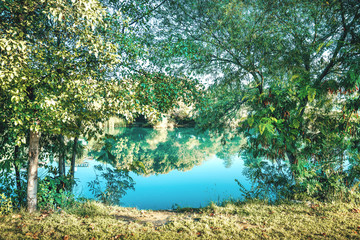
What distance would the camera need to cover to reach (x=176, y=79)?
5.55 m

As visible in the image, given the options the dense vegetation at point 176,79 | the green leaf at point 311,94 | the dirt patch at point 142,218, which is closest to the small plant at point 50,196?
the dense vegetation at point 176,79

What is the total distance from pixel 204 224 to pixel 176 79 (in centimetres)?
342

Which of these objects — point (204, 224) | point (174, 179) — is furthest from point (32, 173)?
point (174, 179)

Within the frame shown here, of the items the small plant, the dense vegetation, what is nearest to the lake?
the small plant

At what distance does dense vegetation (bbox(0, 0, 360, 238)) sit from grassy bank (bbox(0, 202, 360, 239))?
80cm

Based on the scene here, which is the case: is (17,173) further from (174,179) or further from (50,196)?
(174,179)

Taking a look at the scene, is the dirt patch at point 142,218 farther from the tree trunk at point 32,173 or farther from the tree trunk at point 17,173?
the tree trunk at point 17,173

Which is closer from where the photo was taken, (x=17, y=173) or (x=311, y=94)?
(x=311, y=94)

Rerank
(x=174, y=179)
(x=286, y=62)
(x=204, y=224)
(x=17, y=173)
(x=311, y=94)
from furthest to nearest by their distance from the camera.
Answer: (x=174, y=179), (x=286, y=62), (x=17, y=173), (x=311, y=94), (x=204, y=224)

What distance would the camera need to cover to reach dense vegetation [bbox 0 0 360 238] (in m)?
Answer: 3.79

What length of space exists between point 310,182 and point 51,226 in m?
5.76

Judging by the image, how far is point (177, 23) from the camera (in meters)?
7.37

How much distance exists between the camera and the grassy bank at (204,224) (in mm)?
3576

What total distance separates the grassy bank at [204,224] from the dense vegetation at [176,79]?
801mm
